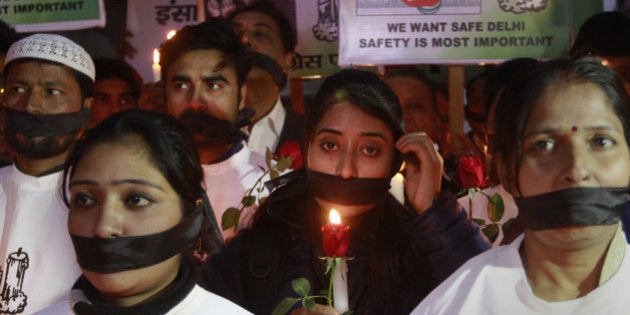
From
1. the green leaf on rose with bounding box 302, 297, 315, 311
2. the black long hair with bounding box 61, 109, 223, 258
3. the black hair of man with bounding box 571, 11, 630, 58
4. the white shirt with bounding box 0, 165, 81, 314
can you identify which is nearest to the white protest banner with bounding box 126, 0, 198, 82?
the white shirt with bounding box 0, 165, 81, 314

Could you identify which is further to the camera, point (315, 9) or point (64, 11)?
point (315, 9)

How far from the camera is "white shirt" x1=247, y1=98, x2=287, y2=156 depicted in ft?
21.4

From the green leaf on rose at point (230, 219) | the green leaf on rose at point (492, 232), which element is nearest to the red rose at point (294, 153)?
the green leaf on rose at point (230, 219)

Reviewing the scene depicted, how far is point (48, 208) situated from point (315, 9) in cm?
306

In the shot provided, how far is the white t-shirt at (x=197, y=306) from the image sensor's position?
3094mm

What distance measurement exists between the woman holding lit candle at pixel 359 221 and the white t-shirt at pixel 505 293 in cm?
61

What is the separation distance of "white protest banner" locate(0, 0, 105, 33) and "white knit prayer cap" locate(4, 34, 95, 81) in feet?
4.45

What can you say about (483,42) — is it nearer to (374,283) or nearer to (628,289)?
(374,283)

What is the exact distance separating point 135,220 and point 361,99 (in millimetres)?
1277

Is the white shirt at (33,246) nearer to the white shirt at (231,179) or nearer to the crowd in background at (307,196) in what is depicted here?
the crowd in background at (307,196)

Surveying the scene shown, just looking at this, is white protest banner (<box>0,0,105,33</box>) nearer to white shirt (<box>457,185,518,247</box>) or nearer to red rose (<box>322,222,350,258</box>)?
white shirt (<box>457,185,518,247</box>)

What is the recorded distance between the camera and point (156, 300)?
3031 millimetres

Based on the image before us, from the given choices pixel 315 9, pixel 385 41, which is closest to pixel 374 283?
pixel 385 41

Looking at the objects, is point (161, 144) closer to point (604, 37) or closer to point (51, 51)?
point (51, 51)
